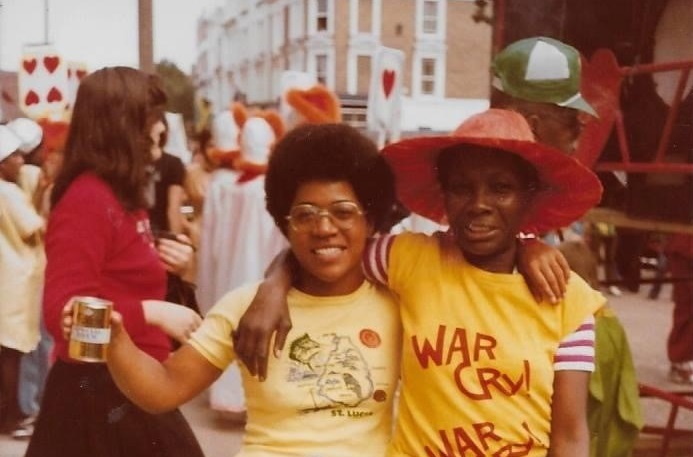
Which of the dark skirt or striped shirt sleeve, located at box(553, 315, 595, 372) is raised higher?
striped shirt sleeve, located at box(553, 315, 595, 372)

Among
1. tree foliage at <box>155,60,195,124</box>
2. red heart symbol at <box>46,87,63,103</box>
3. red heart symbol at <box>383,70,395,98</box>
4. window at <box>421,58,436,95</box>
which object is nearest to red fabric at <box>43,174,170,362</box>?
tree foliage at <box>155,60,195,124</box>

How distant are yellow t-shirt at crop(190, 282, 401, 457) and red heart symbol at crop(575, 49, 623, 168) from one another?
4.47ft

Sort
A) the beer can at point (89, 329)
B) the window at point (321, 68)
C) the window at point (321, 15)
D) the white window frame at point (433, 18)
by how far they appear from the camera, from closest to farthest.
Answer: the beer can at point (89, 329) < the window at point (321, 15) < the window at point (321, 68) < the white window frame at point (433, 18)

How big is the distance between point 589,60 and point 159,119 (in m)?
1.71

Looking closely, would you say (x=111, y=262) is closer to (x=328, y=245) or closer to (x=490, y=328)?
(x=328, y=245)

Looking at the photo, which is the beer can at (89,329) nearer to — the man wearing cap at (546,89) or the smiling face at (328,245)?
the smiling face at (328,245)

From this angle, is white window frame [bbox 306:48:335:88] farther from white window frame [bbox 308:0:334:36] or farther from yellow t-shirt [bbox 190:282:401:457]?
yellow t-shirt [bbox 190:282:401:457]

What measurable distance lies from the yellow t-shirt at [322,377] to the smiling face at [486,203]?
209mm

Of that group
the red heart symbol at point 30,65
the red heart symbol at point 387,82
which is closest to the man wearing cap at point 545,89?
the red heart symbol at point 30,65

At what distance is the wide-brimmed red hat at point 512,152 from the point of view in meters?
1.60

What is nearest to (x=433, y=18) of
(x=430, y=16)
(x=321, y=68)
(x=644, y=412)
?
(x=430, y=16)

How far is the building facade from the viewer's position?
5215mm

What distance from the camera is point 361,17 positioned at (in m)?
5.80

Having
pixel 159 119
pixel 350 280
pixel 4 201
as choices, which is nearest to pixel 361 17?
pixel 4 201
